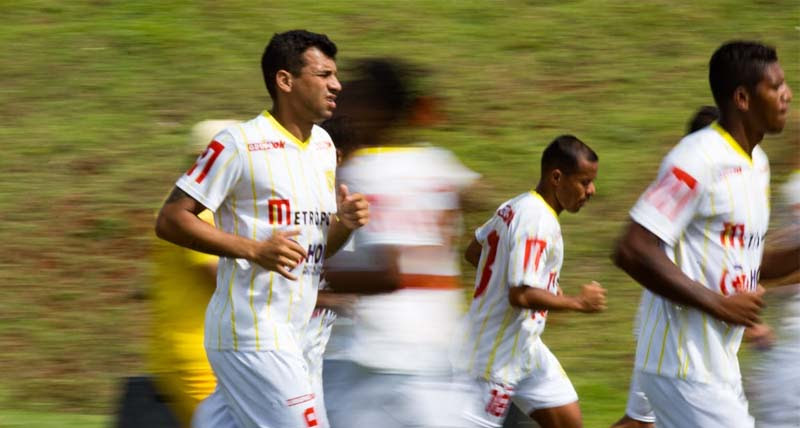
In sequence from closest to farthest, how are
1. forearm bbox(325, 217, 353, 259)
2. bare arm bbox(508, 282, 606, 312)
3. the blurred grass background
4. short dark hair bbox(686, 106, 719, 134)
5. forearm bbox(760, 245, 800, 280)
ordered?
1. forearm bbox(325, 217, 353, 259)
2. forearm bbox(760, 245, 800, 280)
3. bare arm bbox(508, 282, 606, 312)
4. short dark hair bbox(686, 106, 719, 134)
5. the blurred grass background

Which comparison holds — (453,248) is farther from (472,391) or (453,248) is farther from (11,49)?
(11,49)

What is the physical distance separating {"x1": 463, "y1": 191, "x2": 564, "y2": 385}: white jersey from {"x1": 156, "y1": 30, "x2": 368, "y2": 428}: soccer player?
1.24 m

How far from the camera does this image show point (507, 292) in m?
6.36

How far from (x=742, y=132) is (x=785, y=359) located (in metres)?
0.89

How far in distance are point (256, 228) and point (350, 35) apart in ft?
24.7

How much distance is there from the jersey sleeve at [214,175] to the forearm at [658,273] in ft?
4.40

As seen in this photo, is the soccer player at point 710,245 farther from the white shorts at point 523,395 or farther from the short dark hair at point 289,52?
the white shorts at point 523,395

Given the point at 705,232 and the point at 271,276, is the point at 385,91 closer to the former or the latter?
the point at 271,276

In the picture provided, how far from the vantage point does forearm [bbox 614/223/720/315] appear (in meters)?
4.85

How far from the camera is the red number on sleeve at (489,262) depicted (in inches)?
253

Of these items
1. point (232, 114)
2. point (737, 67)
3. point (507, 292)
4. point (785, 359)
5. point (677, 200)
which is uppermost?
point (737, 67)

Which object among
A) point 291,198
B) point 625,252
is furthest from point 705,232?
point 291,198

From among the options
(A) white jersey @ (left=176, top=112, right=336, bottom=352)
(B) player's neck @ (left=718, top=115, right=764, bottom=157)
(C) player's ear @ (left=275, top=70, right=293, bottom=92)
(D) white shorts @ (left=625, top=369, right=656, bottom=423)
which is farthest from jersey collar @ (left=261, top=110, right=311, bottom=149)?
(D) white shorts @ (left=625, top=369, right=656, bottom=423)

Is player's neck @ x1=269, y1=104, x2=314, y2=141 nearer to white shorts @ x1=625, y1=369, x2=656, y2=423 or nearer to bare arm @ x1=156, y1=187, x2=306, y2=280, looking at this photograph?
bare arm @ x1=156, y1=187, x2=306, y2=280
